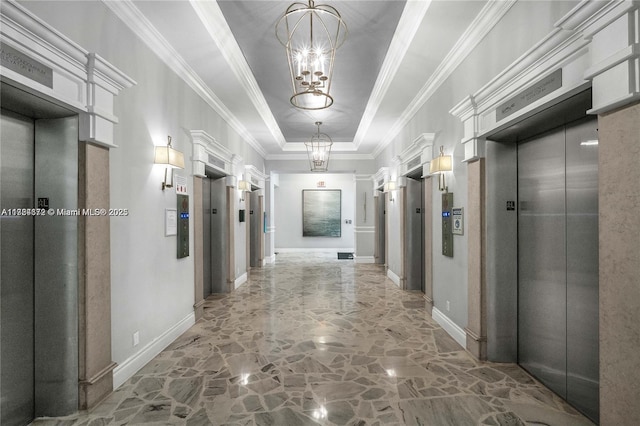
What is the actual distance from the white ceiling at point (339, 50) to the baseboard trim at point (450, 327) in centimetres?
324

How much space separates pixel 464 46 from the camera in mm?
3754

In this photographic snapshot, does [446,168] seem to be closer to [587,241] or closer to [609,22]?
[587,241]

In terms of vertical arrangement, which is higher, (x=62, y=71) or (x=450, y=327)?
(x=62, y=71)

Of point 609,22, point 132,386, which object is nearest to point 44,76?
point 132,386

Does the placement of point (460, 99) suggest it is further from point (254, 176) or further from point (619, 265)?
point (254, 176)

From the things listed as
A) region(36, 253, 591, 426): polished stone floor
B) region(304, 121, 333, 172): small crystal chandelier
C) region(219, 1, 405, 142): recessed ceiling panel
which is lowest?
region(36, 253, 591, 426): polished stone floor

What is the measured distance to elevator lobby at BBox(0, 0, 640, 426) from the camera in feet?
7.10

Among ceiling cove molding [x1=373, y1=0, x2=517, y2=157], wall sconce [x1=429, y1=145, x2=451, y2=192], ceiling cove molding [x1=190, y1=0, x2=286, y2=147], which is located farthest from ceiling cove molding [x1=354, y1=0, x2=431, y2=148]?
ceiling cove molding [x1=190, y1=0, x2=286, y2=147]

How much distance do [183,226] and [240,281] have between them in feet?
10.8

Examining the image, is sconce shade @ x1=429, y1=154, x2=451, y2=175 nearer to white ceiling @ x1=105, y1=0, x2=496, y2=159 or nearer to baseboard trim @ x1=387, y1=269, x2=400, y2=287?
white ceiling @ x1=105, y1=0, x2=496, y2=159

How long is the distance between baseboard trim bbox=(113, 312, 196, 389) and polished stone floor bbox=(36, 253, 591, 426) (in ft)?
0.22

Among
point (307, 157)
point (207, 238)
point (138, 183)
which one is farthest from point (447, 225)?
point (307, 157)

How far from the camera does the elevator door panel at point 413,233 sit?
6652 millimetres

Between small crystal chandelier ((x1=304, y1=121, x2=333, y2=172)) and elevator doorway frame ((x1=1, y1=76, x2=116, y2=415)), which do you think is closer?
elevator doorway frame ((x1=1, y1=76, x2=116, y2=415))
